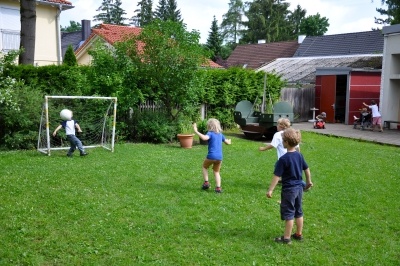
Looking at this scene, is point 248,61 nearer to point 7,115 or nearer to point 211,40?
point 211,40

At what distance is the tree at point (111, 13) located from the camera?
240 ft

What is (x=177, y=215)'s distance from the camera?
19.6 feet

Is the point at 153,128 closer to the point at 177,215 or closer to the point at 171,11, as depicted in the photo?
the point at 177,215

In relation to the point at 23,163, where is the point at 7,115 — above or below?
above

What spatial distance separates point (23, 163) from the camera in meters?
9.41

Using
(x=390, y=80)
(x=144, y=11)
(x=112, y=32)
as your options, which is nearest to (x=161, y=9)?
(x=144, y=11)

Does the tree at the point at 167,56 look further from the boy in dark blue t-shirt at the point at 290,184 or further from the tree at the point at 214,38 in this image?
the tree at the point at 214,38

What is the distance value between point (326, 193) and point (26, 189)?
214 inches

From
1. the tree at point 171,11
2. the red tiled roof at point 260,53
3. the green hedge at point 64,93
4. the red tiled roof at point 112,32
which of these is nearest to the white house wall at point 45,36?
the red tiled roof at point 112,32

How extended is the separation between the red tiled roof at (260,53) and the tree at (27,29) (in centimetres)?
3058

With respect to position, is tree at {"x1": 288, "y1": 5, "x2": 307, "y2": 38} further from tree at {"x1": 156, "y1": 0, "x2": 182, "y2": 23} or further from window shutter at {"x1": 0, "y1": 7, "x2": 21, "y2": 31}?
window shutter at {"x1": 0, "y1": 7, "x2": 21, "y2": 31}

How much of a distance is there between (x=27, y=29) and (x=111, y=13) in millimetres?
62311

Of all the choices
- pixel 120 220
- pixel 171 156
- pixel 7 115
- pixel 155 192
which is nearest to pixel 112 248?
pixel 120 220

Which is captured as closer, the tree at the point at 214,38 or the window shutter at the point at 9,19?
the window shutter at the point at 9,19
